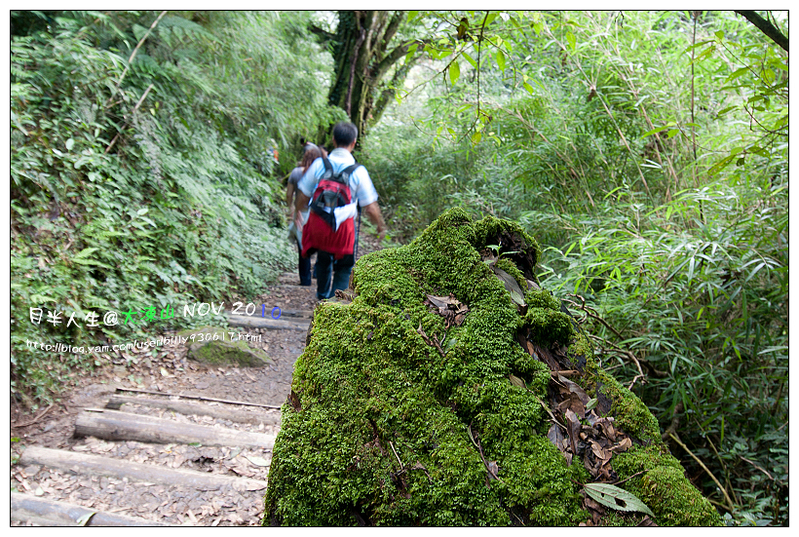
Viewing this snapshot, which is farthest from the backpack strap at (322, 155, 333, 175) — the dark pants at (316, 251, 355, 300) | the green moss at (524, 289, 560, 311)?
the green moss at (524, 289, 560, 311)

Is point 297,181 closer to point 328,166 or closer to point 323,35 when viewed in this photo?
point 328,166

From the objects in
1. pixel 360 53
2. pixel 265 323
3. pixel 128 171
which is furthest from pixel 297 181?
pixel 360 53

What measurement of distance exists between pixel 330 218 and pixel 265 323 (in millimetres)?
1345

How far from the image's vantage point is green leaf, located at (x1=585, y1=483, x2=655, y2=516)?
3.28 ft

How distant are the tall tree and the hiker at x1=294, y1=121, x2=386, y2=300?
17.2 feet

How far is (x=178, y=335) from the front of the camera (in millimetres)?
3531

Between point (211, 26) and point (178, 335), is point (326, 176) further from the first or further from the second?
point (211, 26)

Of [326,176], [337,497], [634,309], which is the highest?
[326,176]

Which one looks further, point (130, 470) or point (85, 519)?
point (130, 470)

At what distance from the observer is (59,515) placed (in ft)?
5.97

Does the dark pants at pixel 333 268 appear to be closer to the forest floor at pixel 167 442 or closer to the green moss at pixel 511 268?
the forest floor at pixel 167 442

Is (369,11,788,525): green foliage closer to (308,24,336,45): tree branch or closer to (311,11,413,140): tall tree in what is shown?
(311,11,413,140): tall tree

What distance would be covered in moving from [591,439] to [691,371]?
1264 mm

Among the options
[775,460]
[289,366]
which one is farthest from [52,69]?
[775,460]
